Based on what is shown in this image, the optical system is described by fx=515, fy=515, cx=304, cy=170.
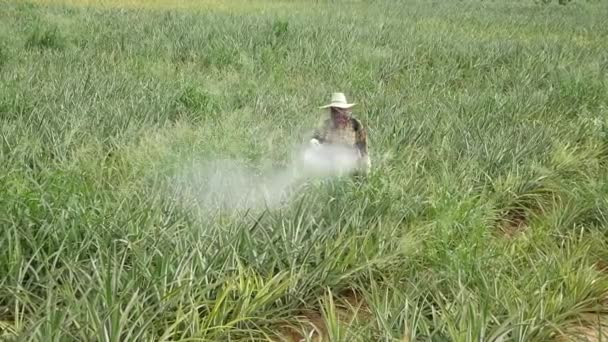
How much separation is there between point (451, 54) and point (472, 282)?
5.86 m

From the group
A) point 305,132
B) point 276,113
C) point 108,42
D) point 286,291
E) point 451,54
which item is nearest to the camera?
point 286,291

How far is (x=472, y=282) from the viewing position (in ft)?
6.35

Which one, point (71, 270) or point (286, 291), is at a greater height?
point (71, 270)

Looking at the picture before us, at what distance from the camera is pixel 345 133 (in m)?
2.82

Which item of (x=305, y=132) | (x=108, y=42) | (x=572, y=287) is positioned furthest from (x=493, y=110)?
(x=108, y=42)

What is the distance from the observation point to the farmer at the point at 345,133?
2803 millimetres

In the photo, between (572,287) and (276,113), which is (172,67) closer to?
(276,113)

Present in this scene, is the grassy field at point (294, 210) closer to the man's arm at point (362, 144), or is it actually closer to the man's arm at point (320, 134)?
the man's arm at point (362, 144)

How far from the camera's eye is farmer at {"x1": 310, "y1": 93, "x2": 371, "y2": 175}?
2803 mm

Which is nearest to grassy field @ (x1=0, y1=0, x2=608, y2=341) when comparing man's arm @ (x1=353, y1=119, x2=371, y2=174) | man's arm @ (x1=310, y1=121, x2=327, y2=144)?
man's arm @ (x1=353, y1=119, x2=371, y2=174)

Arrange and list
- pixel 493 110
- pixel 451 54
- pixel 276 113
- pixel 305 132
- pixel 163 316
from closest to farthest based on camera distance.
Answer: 1. pixel 163 316
2. pixel 305 132
3. pixel 276 113
4. pixel 493 110
5. pixel 451 54

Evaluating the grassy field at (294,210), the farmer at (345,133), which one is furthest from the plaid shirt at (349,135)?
the grassy field at (294,210)

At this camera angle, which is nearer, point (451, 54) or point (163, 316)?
point (163, 316)

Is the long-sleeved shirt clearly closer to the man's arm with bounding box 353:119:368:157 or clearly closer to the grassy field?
the man's arm with bounding box 353:119:368:157
